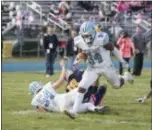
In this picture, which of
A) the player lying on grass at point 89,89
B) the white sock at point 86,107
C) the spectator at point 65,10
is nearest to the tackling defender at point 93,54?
the white sock at point 86,107

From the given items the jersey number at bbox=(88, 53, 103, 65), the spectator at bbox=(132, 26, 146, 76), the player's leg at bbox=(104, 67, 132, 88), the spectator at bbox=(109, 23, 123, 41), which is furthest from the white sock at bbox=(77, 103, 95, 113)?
the spectator at bbox=(109, 23, 123, 41)

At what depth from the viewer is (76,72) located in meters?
10.8

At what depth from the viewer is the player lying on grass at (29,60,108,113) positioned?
10062 mm

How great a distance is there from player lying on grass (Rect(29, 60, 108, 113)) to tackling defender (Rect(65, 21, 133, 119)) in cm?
25

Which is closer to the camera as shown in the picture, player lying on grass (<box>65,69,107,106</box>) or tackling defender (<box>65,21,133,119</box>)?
tackling defender (<box>65,21,133,119</box>)

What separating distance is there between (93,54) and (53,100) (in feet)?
3.34

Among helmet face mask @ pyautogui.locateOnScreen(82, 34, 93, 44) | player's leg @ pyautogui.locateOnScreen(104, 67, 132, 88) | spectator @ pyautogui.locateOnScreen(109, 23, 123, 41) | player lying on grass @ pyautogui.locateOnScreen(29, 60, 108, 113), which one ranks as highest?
helmet face mask @ pyautogui.locateOnScreen(82, 34, 93, 44)

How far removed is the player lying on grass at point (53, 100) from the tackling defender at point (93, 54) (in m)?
0.25

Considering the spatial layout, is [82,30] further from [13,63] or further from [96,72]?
[13,63]

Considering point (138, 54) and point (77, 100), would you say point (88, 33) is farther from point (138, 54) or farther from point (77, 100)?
point (138, 54)

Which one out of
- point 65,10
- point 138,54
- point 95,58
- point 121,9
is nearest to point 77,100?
point 95,58

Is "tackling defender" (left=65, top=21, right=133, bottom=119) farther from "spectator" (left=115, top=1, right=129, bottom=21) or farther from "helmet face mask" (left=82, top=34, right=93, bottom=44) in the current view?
"spectator" (left=115, top=1, right=129, bottom=21)

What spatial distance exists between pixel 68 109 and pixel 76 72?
1.01m

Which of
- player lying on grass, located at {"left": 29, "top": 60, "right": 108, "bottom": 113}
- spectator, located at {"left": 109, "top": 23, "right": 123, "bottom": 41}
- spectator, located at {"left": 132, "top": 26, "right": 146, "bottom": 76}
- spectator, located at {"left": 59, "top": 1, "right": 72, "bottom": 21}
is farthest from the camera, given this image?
spectator, located at {"left": 59, "top": 1, "right": 72, "bottom": 21}
